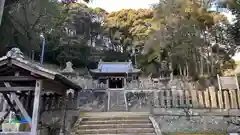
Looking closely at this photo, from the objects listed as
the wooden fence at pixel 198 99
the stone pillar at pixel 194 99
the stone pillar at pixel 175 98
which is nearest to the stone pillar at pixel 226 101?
the wooden fence at pixel 198 99

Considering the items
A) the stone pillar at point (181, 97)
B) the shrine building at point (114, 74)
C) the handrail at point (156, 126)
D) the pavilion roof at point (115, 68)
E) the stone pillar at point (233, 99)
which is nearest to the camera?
the handrail at point (156, 126)

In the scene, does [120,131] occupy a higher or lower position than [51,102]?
lower

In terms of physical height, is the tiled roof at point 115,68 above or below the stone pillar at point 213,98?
above

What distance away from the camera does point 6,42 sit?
10.2 metres

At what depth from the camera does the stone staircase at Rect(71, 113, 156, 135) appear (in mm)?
7066

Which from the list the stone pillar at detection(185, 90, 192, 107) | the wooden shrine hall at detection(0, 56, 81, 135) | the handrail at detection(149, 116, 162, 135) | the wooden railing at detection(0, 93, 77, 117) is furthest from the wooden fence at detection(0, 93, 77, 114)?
the stone pillar at detection(185, 90, 192, 107)

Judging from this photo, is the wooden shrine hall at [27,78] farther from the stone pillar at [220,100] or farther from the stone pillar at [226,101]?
the stone pillar at [226,101]

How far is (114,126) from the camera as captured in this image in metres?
7.39

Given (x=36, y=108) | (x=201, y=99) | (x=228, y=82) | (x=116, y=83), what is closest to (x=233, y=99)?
(x=228, y=82)

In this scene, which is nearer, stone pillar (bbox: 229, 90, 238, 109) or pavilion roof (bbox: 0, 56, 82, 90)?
pavilion roof (bbox: 0, 56, 82, 90)

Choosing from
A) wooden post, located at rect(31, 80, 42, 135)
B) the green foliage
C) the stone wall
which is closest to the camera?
wooden post, located at rect(31, 80, 42, 135)

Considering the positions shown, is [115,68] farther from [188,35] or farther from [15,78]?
[15,78]

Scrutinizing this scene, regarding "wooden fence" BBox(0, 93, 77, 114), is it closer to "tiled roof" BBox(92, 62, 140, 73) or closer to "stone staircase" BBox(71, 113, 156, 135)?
"stone staircase" BBox(71, 113, 156, 135)

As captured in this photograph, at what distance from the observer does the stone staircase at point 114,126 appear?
7.07 metres
